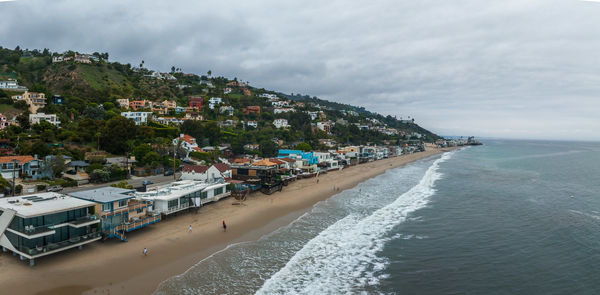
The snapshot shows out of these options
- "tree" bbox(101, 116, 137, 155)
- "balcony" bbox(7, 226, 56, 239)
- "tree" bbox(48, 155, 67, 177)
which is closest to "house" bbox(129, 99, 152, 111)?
"tree" bbox(101, 116, 137, 155)

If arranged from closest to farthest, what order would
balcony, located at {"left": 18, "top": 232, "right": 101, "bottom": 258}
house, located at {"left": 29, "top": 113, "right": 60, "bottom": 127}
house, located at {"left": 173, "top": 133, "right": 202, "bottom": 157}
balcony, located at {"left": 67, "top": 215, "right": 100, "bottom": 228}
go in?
balcony, located at {"left": 18, "top": 232, "right": 101, "bottom": 258}, balcony, located at {"left": 67, "top": 215, "right": 100, "bottom": 228}, house, located at {"left": 29, "top": 113, "right": 60, "bottom": 127}, house, located at {"left": 173, "top": 133, "right": 202, "bottom": 157}

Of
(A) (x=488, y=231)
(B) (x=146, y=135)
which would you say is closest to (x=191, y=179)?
(B) (x=146, y=135)

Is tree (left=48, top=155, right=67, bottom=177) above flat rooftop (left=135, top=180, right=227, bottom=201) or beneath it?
above

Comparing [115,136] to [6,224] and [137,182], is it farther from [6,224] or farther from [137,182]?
[6,224]

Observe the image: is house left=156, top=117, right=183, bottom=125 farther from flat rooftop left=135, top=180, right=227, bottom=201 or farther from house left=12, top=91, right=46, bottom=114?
flat rooftop left=135, top=180, right=227, bottom=201

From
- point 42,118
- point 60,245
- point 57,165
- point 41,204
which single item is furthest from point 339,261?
point 42,118

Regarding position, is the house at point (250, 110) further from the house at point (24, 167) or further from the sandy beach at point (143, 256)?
the sandy beach at point (143, 256)
